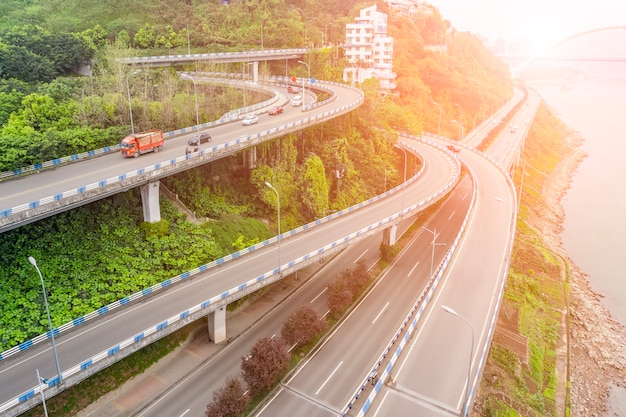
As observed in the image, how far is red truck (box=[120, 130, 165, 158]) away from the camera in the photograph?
132 feet

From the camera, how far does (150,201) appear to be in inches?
1490

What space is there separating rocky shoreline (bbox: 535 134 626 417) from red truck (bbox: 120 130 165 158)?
39674 millimetres

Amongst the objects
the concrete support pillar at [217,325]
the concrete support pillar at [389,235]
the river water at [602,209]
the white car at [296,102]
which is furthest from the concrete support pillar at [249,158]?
the river water at [602,209]

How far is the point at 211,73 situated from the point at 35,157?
36.7m

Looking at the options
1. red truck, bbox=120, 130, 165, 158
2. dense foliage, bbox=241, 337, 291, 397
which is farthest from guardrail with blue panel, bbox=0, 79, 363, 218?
dense foliage, bbox=241, 337, 291, 397

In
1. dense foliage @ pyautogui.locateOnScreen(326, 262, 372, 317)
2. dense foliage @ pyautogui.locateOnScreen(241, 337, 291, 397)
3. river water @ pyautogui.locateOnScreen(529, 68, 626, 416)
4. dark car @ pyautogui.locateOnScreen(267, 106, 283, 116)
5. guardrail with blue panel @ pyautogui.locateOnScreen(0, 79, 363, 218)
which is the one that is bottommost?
river water @ pyautogui.locateOnScreen(529, 68, 626, 416)

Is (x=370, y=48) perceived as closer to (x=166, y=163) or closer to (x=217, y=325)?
(x=166, y=163)

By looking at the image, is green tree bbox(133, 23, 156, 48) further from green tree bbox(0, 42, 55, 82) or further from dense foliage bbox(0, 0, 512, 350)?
green tree bbox(0, 42, 55, 82)

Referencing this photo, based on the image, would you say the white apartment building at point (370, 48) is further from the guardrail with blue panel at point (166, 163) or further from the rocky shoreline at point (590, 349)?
the rocky shoreline at point (590, 349)

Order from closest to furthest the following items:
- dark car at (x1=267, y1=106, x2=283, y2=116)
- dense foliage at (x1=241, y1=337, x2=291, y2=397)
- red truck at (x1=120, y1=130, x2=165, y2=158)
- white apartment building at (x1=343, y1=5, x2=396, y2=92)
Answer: dense foliage at (x1=241, y1=337, x2=291, y2=397), red truck at (x1=120, y1=130, x2=165, y2=158), dark car at (x1=267, y1=106, x2=283, y2=116), white apartment building at (x1=343, y1=5, x2=396, y2=92)

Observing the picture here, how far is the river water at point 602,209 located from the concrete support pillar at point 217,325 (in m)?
30.3

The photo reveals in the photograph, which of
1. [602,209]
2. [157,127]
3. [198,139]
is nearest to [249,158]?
[198,139]

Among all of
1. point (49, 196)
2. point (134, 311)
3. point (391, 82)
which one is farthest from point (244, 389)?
point (391, 82)

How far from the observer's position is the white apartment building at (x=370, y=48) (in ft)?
320
